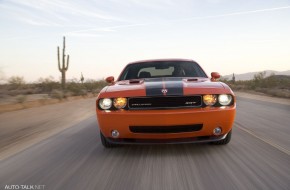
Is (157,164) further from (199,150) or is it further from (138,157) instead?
(199,150)

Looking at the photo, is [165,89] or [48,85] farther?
[48,85]

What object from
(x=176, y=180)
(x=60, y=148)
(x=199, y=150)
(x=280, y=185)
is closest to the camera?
(x=280, y=185)

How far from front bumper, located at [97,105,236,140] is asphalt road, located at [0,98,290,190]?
231 millimetres

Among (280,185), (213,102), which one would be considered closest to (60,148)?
(213,102)

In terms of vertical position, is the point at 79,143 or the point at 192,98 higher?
the point at 192,98

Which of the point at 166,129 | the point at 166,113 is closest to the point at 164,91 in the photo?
the point at 166,113

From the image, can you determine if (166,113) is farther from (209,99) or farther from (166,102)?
(209,99)

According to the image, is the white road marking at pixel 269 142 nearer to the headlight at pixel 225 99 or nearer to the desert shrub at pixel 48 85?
the headlight at pixel 225 99

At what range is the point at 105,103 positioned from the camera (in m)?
4.90

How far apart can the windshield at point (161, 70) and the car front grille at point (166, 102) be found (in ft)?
6.55

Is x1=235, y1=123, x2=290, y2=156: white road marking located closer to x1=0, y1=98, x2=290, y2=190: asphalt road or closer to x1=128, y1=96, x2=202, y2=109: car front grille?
x1=0, y1=98, x2=290, y2=190: asphalt road

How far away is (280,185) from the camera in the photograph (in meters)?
3.32

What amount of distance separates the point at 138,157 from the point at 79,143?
162cm

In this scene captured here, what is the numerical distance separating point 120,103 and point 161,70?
236 cm
